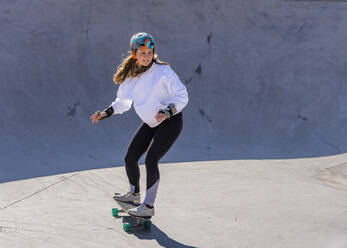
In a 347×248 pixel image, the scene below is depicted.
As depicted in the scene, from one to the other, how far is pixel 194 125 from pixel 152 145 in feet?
14.1

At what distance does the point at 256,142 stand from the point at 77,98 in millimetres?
3464

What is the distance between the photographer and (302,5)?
9.91 metres

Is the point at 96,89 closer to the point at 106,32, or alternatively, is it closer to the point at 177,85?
the point at 106,32

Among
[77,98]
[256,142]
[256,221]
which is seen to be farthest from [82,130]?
[256,221]

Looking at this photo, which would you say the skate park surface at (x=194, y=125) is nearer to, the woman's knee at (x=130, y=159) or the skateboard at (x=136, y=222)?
the skateboard at (x=136, y=222)

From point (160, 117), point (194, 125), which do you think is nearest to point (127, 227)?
point (160, 117)

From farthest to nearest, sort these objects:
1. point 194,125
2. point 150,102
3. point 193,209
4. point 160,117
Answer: point 194,125, point 193,209, point 150,102, point 160,117

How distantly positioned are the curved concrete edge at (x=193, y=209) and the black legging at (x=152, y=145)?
47 cm

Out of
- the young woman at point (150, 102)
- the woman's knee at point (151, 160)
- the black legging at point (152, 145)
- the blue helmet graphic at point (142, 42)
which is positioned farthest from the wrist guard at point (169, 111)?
the blue helmet graphic at point (142, 42)

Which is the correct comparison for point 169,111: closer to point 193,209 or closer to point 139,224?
point 139,224

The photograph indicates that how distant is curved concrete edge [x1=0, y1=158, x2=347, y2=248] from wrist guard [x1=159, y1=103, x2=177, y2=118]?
1.04 m

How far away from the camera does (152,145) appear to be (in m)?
3.65

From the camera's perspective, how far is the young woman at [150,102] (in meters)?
3.63

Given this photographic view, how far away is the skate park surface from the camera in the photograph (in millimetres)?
3846
